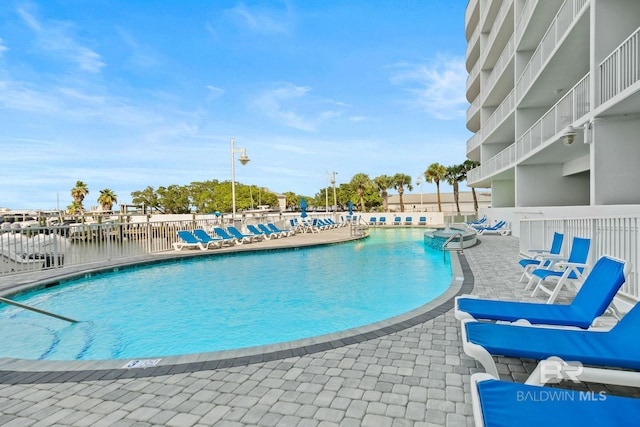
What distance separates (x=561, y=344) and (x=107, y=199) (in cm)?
6123

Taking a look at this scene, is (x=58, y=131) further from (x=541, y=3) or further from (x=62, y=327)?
(x=541, y=3)

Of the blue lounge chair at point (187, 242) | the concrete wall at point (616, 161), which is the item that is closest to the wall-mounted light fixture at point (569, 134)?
the concrete wall at point (616, 161)

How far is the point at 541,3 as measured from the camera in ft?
42.2

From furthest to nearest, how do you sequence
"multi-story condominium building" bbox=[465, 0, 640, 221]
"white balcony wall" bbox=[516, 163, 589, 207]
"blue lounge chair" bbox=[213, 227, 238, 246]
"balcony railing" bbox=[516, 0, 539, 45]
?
"white balcony wall" bbox=[516, 163, 589, 207] < "blue lounge chair" bbox=[213, 227, 238, 246] < "balcony railing" bbox=[516, 0, 539, 45] < "multi-story condominium building" bbox=[465, 0, 640, 221]

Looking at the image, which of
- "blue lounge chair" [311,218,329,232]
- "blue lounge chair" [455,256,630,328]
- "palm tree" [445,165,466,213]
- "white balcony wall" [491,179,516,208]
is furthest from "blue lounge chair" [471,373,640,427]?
"palm tree" [445,165,466,213]

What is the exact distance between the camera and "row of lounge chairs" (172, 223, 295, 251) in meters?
12.6

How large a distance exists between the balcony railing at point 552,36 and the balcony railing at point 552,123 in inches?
70.7

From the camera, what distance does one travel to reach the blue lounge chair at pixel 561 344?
2.21 metres

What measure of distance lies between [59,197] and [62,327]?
6380 centimetres

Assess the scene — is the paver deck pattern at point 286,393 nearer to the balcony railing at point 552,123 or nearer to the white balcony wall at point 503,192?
the balcony railing at point 552,123

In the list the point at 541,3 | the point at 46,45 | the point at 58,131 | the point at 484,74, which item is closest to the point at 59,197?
the point at 58,131

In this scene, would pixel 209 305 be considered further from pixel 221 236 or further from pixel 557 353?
pixel 221 236

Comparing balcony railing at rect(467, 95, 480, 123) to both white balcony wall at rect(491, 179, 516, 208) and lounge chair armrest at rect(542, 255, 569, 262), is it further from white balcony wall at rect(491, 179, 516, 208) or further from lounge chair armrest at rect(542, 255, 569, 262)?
lounge chair armrest at rect(542, 255, 569, 262)

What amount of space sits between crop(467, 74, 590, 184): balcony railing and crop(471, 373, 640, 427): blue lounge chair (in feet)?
34.5
